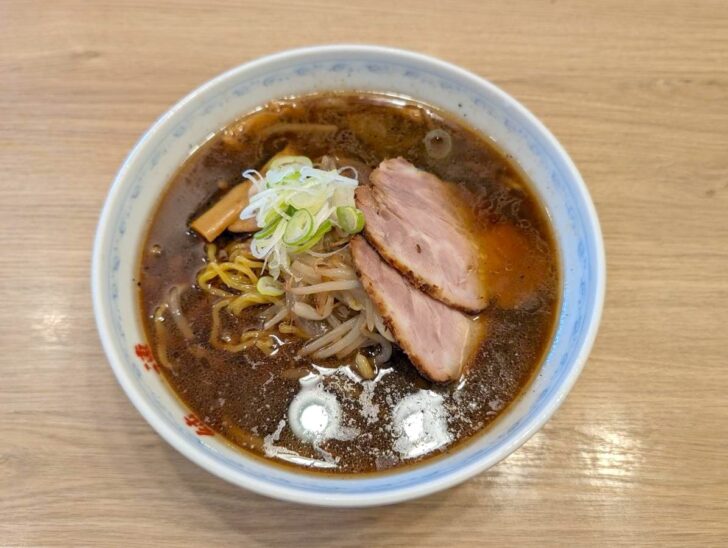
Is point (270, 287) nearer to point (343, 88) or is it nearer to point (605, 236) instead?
point (343, 88)

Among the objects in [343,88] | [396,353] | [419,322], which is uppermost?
[343,88]

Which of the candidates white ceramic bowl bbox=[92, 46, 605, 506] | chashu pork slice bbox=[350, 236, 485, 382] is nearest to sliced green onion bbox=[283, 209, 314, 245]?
chashu pork slice bbox=[350, 236, 485, 382]

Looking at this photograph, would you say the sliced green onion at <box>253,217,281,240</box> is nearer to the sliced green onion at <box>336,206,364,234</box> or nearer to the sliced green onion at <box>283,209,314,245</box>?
the sliced green onion at <box>283,209,314,245</box>

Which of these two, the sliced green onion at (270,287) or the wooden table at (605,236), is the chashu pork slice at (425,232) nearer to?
the sliced green onion at (270,287)

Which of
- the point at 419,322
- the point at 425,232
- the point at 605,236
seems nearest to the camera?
the point at 419,322

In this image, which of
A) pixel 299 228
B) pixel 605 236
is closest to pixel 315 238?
pixel 299 228
